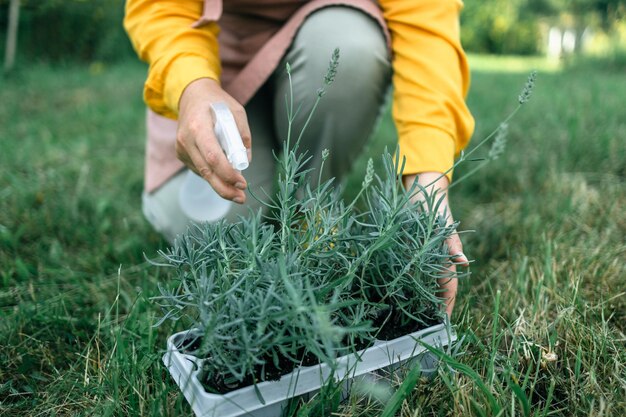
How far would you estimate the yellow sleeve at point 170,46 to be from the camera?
125cm

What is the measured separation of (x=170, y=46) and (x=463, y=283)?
0.91 metres

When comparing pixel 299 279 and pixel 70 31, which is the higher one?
pixel 299 279

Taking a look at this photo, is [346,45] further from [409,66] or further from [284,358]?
[284,358]

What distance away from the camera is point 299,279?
0.82 m

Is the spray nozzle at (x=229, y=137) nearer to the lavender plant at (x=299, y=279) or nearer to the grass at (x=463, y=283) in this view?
the lavender plant at (x=299, y=279)

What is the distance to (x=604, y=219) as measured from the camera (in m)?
1.79

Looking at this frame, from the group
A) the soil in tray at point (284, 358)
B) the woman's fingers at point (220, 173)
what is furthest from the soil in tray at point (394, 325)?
the woman's fingers at point (220, 173)

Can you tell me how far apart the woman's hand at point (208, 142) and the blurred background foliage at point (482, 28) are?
5.43 meters

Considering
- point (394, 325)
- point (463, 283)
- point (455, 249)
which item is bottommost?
point (463, 283)

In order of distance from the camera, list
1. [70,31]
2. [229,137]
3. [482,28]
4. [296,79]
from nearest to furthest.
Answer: [229,137] → [296,79] → [70,31] → [482,28]

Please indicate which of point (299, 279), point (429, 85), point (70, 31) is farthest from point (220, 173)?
point (70, 31)

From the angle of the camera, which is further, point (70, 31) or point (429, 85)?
point (70, 31)

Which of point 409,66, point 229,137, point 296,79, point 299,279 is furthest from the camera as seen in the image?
point 296,79

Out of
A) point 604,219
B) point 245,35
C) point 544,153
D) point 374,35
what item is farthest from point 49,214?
point 544,153
